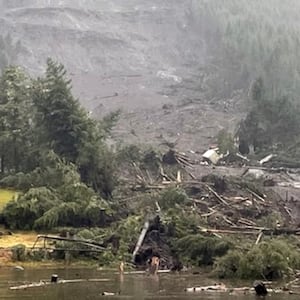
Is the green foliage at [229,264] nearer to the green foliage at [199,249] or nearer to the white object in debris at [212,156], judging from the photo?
the green foliage at [199,249]

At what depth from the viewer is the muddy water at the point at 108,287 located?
1939cm

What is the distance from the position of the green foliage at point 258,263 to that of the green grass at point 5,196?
13.2m

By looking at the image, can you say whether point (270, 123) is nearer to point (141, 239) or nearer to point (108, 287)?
point (141, 239)

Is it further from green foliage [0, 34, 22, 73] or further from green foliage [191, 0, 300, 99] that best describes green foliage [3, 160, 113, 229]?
green foliage [0, 34, 22, 73]

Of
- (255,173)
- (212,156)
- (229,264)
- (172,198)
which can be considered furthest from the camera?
(212,156)

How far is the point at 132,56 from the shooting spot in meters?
Answer: 117

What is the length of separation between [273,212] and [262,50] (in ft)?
197

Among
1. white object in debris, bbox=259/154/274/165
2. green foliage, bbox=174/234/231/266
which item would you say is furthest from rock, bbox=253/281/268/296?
white object in debris, bbox=259/154/274/165

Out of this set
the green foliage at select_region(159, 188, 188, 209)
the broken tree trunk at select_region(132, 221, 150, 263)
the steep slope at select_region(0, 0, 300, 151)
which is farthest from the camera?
the steep slope at select_region(0, 0, 300, 151)

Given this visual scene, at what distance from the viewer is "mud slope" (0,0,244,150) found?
3041 inches

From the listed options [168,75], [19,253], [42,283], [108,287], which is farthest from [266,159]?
[168,75]

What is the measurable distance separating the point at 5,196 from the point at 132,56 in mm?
81506

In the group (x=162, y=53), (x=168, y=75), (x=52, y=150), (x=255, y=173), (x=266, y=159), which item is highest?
(x=162, y=53)

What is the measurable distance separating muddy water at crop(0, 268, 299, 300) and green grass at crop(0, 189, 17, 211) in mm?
10349
